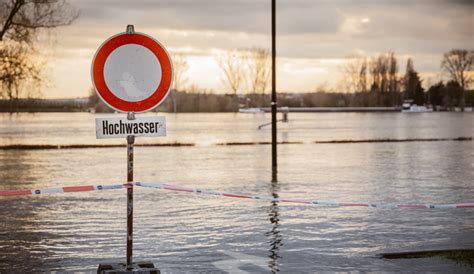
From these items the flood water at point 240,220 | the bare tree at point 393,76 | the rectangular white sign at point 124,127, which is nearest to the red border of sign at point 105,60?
the rectangular white sign at point 124,127

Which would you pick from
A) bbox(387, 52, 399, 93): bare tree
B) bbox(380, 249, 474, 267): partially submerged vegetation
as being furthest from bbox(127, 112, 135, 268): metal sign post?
bbox(387, 52, 399, 93): bare tree

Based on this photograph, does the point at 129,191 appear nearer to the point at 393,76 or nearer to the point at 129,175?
the point at 129,175

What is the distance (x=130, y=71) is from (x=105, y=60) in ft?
0.78

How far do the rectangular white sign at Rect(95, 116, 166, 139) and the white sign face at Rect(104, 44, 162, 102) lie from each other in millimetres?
203

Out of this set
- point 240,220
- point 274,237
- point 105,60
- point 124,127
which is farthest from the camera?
point 240,220

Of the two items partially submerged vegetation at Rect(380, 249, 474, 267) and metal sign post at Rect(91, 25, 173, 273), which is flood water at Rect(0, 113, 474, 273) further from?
metal sign post at Rect(91, 25, 173, 273)

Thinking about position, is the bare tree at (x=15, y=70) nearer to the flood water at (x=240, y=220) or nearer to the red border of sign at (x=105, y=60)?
the flood water at (x=240, y=220)

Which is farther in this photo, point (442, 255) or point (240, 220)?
point (240, 220)

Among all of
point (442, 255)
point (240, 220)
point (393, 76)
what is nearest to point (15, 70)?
point (240, 220)

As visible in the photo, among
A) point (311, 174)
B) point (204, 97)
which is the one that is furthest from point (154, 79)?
point (204, 97)

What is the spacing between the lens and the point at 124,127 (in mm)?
7020

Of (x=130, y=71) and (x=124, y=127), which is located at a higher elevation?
(x=130, y=71)

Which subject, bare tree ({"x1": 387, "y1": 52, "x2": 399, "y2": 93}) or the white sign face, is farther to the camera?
bare tree ({"x1": 387, "y1": 52, "x2": 399, "y2": 93})

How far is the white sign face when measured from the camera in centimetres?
694
